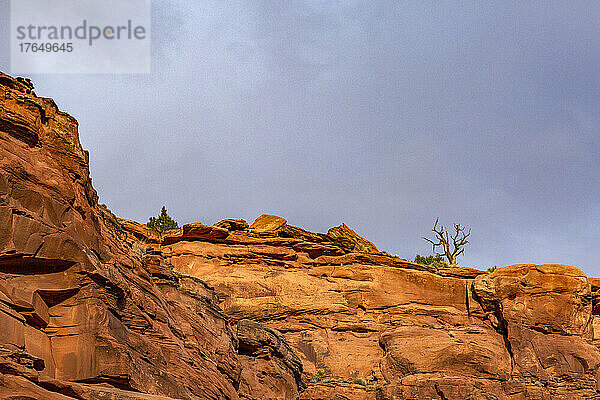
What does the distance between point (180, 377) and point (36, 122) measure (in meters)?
7.26

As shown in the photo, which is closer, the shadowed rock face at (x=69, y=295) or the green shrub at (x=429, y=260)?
the shadowed rock face at (x=69, y=295)

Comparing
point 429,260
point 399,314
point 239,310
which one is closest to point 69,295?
point 239,310

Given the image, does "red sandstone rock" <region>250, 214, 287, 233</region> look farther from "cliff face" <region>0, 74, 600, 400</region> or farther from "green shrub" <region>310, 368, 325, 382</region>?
"green shrub" <region>310, 368, 325, 382</region>

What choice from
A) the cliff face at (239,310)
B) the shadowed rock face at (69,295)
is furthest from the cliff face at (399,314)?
the shadowed rock face at (69,295)

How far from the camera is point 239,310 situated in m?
35.2

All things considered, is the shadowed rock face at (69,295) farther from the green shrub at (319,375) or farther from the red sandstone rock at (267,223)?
the red sandstone rock at (267,223)

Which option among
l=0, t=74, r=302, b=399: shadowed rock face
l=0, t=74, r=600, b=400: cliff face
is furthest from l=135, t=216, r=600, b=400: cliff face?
l=0, t=74, r=302, b=399: shadowed rock face

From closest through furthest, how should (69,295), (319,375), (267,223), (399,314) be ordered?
(69,295)
(319,375)
(399,314)
(267,223)

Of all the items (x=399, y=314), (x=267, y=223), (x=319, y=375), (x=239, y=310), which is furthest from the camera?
(x=267, y=223)

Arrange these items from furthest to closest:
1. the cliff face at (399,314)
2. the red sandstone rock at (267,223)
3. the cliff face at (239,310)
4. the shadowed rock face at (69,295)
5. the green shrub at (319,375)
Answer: the red sandstone rock at (267,223), the cliff face at (399,314), the green shrub at (319,375), the cliff face at (239,310), the shadowed rock face at (69,295)

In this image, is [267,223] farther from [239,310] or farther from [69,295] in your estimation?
[69,295]

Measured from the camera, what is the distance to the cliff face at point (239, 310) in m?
12.1

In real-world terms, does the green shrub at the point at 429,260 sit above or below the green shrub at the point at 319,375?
above

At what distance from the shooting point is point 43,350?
37.9 ft
